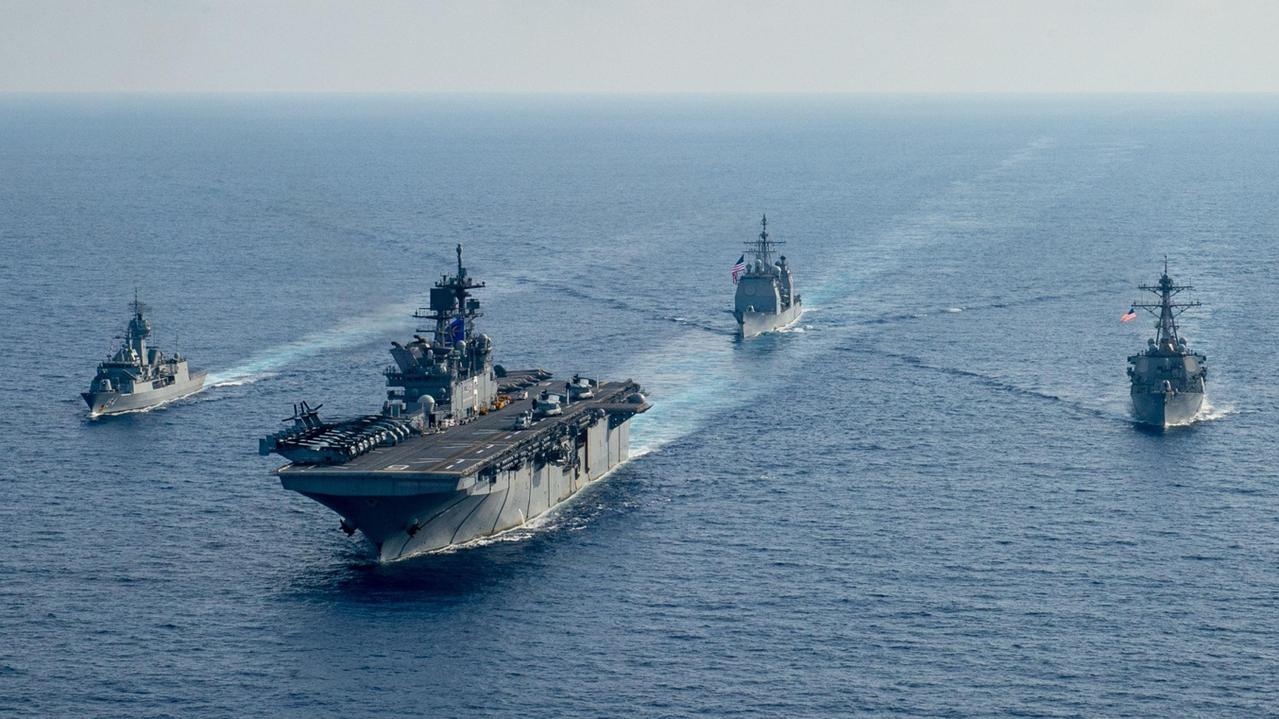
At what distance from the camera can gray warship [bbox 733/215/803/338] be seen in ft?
380

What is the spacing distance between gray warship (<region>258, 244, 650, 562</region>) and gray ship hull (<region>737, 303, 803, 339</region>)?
24.5m

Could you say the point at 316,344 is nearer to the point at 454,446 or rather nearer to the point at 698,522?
the point at 454,446

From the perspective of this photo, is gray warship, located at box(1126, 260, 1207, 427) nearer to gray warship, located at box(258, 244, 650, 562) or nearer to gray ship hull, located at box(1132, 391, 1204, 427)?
gray ship hull, located at box(1132, 391, 1204, 427)

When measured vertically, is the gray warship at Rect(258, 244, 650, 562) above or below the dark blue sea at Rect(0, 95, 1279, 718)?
above

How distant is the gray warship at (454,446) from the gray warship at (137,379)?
522 inches

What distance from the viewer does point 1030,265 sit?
144 m

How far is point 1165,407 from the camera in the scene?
3474 inches

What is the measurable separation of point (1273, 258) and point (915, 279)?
105ft

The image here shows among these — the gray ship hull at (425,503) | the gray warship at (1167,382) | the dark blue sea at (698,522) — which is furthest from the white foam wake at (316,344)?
the gray warship at (1167,382)

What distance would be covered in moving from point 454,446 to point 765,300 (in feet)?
157

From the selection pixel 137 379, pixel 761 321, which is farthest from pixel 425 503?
pixel 761 321

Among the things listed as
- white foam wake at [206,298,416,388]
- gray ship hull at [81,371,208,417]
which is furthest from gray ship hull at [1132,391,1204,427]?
gray ship hull at [81,371,208,417]

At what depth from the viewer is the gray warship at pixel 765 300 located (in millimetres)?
115688

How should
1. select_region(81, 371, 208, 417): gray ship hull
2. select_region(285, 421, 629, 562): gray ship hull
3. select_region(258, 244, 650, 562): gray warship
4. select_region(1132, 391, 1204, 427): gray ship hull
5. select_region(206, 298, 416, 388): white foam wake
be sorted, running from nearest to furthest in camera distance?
select_region(285, 421, 629, 562): gray ship hull < select_region(258, 244, 650, 562): gray warship < select_region(1132, 391, 1204, 427): gray ship hull < select_region(81, 371, 208, 417): gray ship hull < select_region(206, 298, 416, 388): white foam wake
